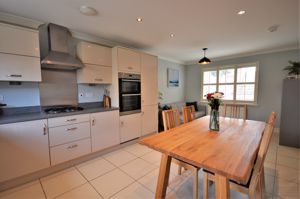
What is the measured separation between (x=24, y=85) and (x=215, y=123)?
9.63 feet

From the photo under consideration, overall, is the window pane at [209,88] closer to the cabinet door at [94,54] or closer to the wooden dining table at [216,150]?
the wooden dining table at [216,150]

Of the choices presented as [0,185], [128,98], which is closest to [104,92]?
[128,98]

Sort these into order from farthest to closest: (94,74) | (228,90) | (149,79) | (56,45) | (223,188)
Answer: (228,90) < (149,79) < (94,74) < (56,45) < (223,188)

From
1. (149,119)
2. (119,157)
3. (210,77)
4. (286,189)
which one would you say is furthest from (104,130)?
(210,77)

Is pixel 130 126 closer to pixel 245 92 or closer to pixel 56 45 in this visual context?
pixel 56 45

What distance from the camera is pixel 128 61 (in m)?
2.95

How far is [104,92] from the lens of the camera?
10.2ft

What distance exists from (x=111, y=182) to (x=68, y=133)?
3.34 ft

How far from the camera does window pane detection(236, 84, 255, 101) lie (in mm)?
4254

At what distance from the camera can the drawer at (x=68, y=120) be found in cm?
201

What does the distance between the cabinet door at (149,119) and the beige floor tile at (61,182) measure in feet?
5.47

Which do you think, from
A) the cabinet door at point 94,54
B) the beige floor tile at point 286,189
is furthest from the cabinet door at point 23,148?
the beige floor tile at point 286,189

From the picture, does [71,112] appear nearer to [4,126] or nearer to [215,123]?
[4,126]

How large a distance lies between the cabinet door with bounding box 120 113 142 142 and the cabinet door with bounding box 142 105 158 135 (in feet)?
0.46
